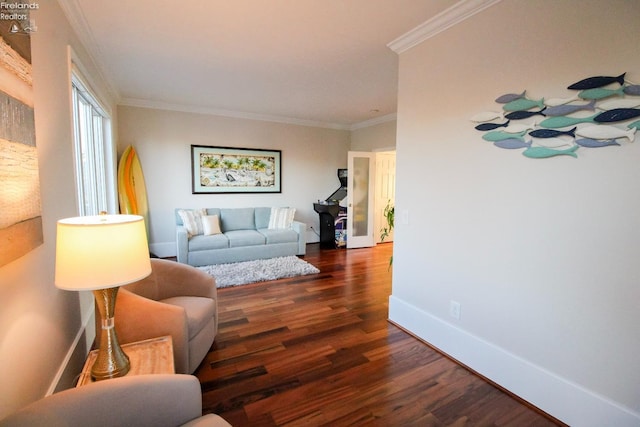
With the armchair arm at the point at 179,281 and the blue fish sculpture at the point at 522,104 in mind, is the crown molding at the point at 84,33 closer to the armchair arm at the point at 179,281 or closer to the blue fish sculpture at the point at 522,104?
the armchair arm at the point at 179,281

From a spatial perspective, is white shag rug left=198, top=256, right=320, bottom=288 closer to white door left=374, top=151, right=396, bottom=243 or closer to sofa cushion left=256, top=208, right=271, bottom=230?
sofa cushion left=256, top=208, right=271, bottom=230

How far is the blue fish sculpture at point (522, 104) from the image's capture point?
5.60 ft

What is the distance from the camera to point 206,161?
206 inches

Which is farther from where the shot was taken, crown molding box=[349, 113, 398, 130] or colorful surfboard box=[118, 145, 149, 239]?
crown molding box=[349, 113, 398, 130]

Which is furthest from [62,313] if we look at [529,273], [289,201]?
[289,201]

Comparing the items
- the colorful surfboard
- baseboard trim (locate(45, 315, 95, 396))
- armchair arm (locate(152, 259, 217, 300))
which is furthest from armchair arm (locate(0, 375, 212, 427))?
the colorful surfboard

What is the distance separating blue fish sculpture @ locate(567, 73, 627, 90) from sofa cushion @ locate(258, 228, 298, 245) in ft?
13.7

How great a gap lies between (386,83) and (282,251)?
3.04 m

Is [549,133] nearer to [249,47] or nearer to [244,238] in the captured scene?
[249,47]

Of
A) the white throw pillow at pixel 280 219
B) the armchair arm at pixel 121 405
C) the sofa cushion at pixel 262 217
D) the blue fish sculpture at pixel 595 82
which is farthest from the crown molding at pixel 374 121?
the armchair arm at pixel 121 405

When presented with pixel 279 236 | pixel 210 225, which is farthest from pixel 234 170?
pixel 279 236

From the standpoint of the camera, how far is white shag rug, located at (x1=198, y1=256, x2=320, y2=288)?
12.8ft

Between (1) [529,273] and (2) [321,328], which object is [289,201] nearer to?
(2) [321,328]

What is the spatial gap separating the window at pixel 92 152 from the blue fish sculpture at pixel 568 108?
3.35 meters
